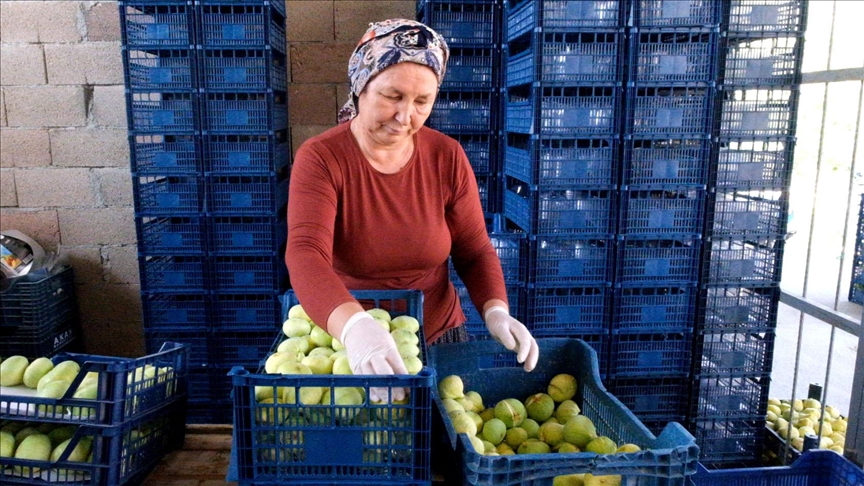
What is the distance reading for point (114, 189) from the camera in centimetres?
449

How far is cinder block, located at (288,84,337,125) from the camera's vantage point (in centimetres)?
451

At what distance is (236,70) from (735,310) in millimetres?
2968

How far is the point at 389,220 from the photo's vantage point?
1.86 m

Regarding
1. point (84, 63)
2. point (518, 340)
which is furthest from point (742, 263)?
point (84, 63)

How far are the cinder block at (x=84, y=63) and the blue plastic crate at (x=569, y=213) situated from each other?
2874 mm

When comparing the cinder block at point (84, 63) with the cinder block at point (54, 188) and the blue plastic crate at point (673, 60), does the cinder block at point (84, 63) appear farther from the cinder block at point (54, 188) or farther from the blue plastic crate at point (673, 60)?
the blue plastic crate at point (673, 60)

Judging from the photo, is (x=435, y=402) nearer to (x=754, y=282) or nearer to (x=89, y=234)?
(x=754, y=282)

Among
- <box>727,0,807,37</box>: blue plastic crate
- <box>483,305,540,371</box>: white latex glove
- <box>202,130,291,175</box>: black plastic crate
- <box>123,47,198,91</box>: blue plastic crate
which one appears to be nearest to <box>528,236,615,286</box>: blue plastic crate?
<box>727,0,807,37</box>: blue plastic crate

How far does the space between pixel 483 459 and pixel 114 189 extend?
4.01m

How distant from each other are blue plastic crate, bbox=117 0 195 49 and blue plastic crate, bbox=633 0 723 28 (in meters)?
2.31

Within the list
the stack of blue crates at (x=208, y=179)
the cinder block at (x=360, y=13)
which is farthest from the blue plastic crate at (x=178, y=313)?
the cinder block at (x=360, y=13)

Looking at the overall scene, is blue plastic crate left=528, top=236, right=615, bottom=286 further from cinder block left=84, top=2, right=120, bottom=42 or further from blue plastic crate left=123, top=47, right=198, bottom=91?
cinder block left=84, top=2, right=120, bottom=42

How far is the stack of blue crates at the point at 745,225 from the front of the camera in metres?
3.34

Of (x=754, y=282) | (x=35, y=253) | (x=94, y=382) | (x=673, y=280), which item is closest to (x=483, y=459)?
(x=94, y=382)
